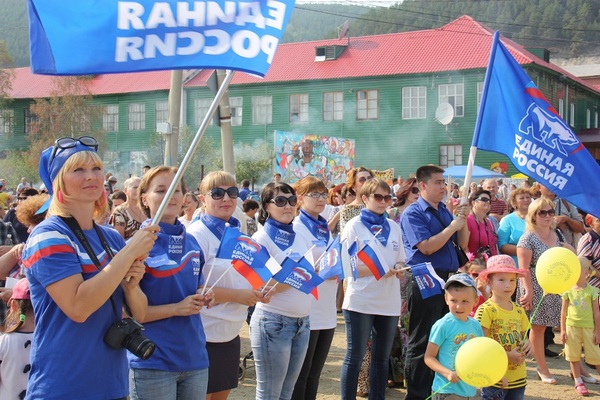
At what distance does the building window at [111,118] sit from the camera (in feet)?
154

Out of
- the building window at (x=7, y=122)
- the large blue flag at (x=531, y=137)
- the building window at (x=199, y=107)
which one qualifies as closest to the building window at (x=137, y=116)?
the building window at (x=199, y=107)

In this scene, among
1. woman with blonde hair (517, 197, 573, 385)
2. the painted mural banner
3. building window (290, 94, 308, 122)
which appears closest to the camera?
woman with blonde hair (517, 197, 573, 385)

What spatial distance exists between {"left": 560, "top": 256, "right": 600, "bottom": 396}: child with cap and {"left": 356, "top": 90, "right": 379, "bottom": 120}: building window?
32.9m

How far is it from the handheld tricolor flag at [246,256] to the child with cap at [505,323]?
2.02m

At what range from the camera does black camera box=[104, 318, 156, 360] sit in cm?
327

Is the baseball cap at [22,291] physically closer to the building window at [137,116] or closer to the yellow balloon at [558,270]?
the yellow balloon at [558,270]

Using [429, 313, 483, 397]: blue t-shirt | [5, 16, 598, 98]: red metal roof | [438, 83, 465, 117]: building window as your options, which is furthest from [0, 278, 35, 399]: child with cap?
[438, 83, 465, 117]: building window

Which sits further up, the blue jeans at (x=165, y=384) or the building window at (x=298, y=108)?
the building window at (x=298, y=108)

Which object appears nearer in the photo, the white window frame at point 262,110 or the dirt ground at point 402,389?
the dirt ground at point 402,389

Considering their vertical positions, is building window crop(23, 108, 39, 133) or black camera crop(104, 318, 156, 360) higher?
building window crop(23, 108, 39, 133)

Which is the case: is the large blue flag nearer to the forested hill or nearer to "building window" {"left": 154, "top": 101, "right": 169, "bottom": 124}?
"building window" {"left": 154, "top": 101, "right": 169, "bottom": 124}

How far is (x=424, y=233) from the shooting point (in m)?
6.49

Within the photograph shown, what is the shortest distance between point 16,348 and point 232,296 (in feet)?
4.34

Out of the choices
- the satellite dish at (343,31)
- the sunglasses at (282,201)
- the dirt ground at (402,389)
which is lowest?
the dirt ground at (402,389)
